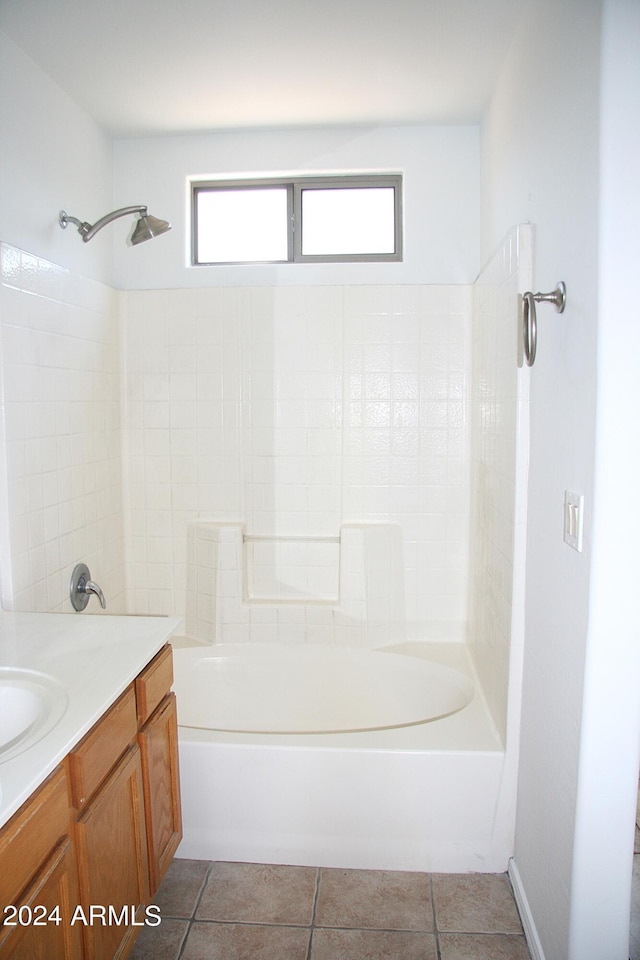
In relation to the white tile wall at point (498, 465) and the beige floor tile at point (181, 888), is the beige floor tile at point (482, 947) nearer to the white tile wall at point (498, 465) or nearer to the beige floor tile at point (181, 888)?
the white tile wall at point (498, 465)

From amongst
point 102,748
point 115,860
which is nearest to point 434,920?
point 115,860

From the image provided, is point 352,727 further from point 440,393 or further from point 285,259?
point 285,259

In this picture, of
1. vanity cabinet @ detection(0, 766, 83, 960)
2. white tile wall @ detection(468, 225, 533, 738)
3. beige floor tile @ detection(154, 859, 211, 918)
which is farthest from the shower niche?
vanity cabinet @ detection(0, 766, 83, 960)

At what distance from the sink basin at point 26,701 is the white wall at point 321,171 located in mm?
1975

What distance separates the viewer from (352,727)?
2.61m

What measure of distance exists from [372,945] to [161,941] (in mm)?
567

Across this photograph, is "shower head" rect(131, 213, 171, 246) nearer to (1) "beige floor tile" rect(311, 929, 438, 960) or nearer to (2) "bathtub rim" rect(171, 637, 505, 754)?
(2) "bathtub rim" rect(171, 637, 505, 754)

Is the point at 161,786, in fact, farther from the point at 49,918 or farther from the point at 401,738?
the point at 401,738

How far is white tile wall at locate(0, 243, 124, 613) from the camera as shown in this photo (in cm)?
205

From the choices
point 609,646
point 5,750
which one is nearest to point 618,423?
point 609,646

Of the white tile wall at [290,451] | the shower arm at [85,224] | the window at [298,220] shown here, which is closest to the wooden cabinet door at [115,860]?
the white tile wall at [290,451]

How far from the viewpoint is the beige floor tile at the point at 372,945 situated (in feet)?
5.61

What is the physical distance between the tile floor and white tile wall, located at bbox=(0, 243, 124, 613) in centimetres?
103

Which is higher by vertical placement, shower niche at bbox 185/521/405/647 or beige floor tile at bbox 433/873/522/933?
shower niche at bbox 185/521/405/647
